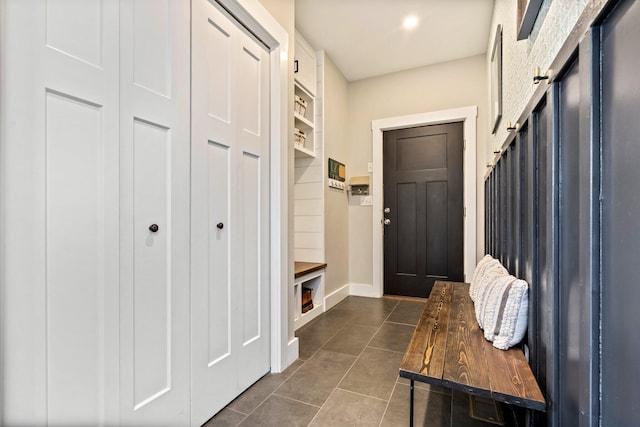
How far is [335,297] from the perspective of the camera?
343 cm

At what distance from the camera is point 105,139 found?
1022mm

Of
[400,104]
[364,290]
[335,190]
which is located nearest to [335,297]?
[364,290]

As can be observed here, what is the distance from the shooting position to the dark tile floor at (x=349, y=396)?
57.6 inches

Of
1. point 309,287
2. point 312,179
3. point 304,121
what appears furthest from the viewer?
point 312,179

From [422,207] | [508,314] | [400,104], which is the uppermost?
[400,104]

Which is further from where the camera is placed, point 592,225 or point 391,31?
point 391,31

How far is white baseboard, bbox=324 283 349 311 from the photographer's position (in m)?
3.24

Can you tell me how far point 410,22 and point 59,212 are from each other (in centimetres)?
300

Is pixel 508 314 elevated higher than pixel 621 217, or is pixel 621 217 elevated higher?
pixel 621 217

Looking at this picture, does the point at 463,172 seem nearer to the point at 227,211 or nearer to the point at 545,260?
the point at 545,260

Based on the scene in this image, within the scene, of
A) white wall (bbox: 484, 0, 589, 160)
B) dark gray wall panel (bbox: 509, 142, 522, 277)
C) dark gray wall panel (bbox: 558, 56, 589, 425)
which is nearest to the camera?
dark gray wall panel (bbox: 558, 56, 589, 425)

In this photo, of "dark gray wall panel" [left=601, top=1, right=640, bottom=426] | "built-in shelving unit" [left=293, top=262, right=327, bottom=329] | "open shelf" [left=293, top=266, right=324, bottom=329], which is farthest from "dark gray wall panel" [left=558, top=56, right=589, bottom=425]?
"open shelf" [left=293, top=266, right=324, bottom=329]

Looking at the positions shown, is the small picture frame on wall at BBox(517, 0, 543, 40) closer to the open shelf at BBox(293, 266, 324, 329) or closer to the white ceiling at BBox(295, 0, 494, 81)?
the white ceiling at BBox(295, 0, 494, 81)

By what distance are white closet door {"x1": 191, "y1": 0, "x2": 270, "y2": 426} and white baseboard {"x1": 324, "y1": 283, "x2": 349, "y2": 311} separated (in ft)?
4.65
